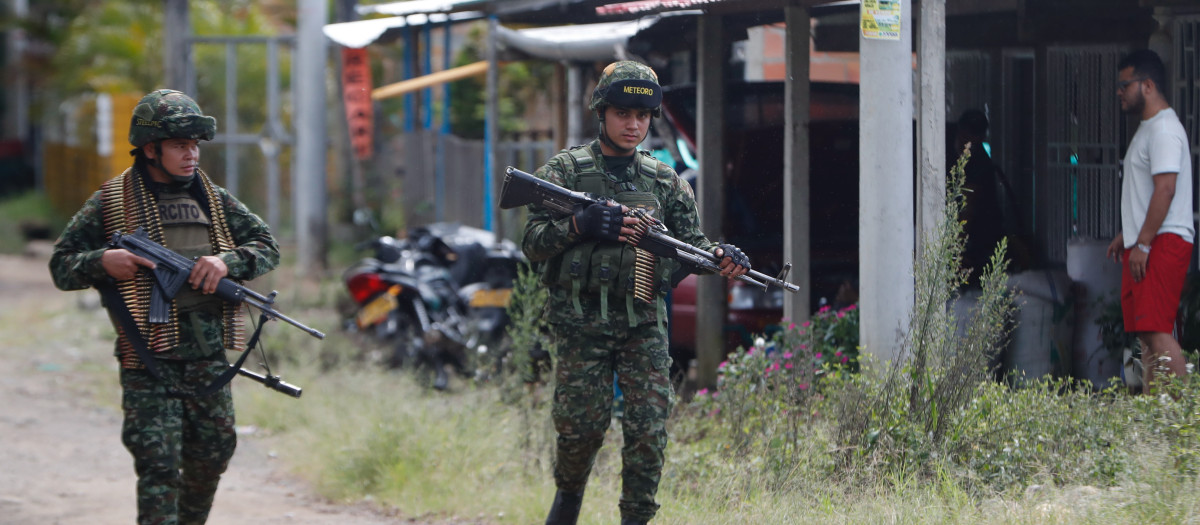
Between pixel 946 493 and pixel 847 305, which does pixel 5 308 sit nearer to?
pixel 847 305

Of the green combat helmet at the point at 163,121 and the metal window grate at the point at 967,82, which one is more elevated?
the metal window grate at the point at 967,82

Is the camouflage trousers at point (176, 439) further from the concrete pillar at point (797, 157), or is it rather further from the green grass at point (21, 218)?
the green grass at point (21, 218)

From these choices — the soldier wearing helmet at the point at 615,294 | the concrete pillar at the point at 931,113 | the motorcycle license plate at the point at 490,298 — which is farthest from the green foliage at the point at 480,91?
the soldier wearing helmet at the point at 615,294

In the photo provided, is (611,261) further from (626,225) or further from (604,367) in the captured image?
(604,367)

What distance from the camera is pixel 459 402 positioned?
7.17 meters

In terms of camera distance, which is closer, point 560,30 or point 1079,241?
point 1079,241

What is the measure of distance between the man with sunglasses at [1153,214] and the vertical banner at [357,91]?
344 inches

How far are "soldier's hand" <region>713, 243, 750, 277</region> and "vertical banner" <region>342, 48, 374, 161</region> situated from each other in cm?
908

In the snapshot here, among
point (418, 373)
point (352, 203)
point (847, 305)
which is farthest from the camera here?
point (352, 203)

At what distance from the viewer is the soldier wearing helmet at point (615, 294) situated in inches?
170

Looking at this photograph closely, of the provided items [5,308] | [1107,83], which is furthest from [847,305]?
[5,308]

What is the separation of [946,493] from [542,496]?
173 cm

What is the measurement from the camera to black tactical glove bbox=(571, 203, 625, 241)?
4168 millimetres

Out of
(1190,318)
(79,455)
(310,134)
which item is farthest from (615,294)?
(310,134)
